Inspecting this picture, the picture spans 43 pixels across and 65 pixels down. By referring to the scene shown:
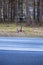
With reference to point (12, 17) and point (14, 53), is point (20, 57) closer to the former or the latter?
point (14, 53)

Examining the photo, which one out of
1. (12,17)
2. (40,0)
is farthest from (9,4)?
(40,0)

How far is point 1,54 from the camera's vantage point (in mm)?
1745

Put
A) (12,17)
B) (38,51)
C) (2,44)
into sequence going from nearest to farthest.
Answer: (38,51) → (2,44) → (12,17)

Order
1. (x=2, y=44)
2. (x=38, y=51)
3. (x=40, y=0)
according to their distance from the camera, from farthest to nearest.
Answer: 1. (x=40, y=0)
2. (x=2, y=44)
3. (x=38, y=51)

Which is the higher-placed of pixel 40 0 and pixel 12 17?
pixel 40 0

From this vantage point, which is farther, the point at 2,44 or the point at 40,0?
the point at 40,0

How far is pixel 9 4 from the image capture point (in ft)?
67.2

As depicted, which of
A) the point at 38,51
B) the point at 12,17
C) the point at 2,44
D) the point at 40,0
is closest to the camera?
the point at 38,51

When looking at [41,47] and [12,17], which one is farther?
[12,17]

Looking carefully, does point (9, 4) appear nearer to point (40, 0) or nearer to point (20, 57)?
point (40, 0)

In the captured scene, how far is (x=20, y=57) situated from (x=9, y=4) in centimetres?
1896

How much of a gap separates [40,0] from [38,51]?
17841mm

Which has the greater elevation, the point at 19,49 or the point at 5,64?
the point at 19,49

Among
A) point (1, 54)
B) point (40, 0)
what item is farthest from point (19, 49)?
point (40, 0)
